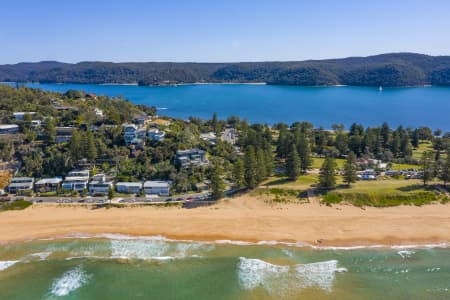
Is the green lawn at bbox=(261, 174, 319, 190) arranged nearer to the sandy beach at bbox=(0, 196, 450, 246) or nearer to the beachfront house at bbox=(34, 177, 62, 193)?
the sandy beach at bbox=(0, 196, 450, 246)

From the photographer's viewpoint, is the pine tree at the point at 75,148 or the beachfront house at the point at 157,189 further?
the pine tree at the point at 75,148

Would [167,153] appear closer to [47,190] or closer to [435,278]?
[47,190]

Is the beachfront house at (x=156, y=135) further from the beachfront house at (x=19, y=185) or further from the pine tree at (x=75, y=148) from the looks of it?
the beachfront house at (x=19, y=185)

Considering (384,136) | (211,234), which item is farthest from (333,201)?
(384,136)

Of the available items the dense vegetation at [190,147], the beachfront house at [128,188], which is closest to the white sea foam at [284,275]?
the dense vegetation at [190,147]

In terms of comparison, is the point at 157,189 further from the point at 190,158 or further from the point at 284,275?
the point at 284,275
